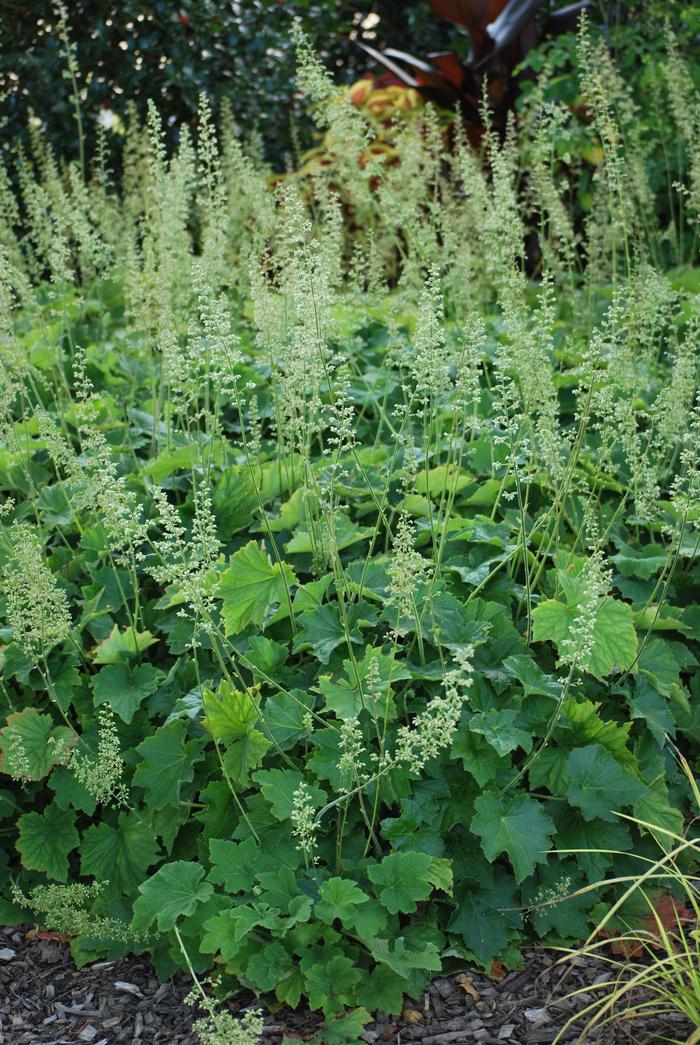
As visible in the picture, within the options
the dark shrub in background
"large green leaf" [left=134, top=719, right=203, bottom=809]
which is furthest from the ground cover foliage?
the dark shrub in background

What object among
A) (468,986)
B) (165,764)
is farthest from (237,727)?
(468,986)

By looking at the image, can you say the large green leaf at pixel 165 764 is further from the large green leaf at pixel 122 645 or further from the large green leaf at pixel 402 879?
the large green leaf at pixel 402 879

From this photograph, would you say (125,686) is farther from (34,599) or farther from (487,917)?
(487,917)

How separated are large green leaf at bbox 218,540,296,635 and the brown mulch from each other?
→ 950mm

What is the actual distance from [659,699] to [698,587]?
685 millimetres

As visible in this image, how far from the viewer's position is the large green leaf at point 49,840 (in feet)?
9.87

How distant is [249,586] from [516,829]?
96 cm

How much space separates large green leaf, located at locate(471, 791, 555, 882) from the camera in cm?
271

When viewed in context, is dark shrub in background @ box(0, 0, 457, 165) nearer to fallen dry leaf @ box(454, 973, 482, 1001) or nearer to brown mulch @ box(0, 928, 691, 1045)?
brown mulch @ box(0, 928, 691, 1045)

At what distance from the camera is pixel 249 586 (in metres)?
2.99

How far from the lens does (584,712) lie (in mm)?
2971

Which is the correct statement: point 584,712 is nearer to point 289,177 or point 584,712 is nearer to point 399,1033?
point 399,1033

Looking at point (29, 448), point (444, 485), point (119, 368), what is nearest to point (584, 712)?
point (444, 485)

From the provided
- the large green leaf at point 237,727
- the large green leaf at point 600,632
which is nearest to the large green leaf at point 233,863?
the large green leaf at point 237,727
